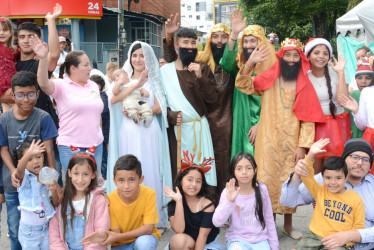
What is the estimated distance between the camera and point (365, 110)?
4.10 meters

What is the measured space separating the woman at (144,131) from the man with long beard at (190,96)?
5.2 inches

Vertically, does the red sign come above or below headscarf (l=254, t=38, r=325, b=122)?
above

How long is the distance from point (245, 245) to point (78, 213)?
132 centimetres

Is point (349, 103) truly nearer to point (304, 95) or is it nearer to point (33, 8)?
point (304, 95)

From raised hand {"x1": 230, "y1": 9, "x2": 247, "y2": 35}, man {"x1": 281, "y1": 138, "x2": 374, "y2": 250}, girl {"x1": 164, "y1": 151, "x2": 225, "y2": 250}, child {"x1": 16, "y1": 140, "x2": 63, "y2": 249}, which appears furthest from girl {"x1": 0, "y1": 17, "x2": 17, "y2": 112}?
man {"x1": 281, "y1": 138, "x2": 374, "y2": 250}

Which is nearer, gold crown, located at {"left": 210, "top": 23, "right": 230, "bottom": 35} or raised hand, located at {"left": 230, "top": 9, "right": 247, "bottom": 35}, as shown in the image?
raised hand, located at {"left": 230, "top": 9, "right": 247, "bottom": 35}

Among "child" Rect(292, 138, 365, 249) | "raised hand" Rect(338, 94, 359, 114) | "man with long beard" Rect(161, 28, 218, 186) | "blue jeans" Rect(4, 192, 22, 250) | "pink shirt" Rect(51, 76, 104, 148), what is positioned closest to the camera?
"child" Rect(292, 138, 365, 249)

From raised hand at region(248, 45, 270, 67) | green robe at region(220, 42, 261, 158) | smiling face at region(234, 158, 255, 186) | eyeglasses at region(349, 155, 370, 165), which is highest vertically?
raised hand at region(248, 45, 270, 67)

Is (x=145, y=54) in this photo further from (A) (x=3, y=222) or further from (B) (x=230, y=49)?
(A) (x=3, y=222)

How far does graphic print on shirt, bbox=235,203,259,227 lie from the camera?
3623 millimetres

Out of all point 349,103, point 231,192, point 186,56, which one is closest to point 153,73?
point 186,56

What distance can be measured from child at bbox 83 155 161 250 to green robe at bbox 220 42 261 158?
1450mm

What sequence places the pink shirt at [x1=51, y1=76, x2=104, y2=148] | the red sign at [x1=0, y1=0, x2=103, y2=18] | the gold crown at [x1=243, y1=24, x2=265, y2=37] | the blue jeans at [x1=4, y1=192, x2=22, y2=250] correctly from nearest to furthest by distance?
the blue jeans at [x1=4, y1=192, x2=22, y2=250]
the pink shirt at [x1=51, y1=76, x2=104, y2=148]
the gold crown at [x1=243, y1=24, x2=265, y2=37]
the red sign at [x1=0, y1=0, x2=103, y2=18]

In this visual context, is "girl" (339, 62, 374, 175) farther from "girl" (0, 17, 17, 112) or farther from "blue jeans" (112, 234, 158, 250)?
"girl" (0, 17, 17, 112)
